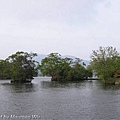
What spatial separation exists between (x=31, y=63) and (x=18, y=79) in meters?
7.89

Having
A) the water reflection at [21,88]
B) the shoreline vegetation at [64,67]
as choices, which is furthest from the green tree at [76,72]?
the water reflection at [21,88]

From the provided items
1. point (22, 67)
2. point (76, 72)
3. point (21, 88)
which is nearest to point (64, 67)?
point (76, 72)

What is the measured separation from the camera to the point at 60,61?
10619 centimetres

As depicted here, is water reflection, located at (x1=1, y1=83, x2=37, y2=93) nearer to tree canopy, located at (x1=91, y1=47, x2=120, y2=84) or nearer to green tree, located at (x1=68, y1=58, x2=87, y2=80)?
tree canopy, located at (x1=91, y1=47, x2=120, y2=84)

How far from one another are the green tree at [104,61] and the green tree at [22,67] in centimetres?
2514

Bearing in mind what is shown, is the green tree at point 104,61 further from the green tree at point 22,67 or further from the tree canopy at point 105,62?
the green tree at point 22,67

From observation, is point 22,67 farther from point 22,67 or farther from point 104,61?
point 104,61

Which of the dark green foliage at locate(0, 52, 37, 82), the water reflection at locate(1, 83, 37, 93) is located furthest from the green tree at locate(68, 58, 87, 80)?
the water reflection at locate(1, 83, 37, 93)

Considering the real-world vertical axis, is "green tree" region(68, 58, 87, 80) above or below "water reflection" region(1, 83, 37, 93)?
above

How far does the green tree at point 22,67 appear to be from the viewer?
8544 centimetres

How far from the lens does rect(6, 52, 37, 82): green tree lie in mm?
85438

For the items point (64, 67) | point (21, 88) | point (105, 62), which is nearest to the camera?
point (21, 88)

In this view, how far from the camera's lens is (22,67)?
86938 mm

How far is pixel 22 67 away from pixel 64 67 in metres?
24.1
